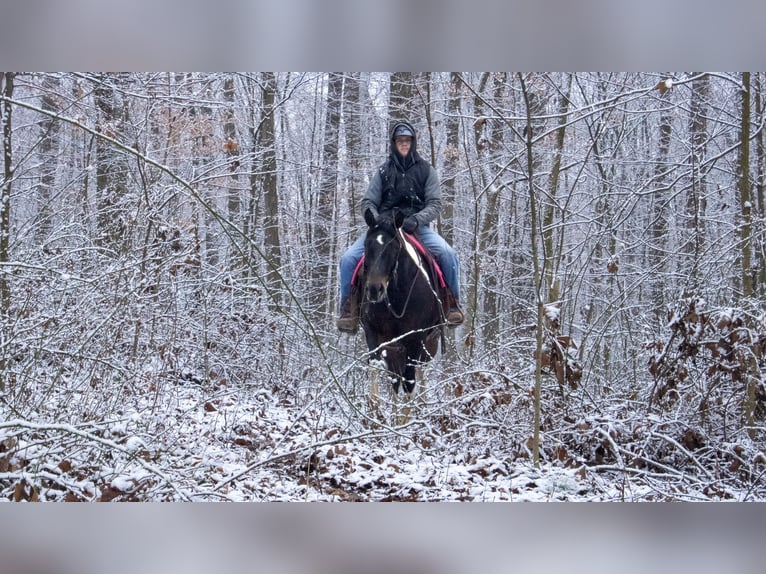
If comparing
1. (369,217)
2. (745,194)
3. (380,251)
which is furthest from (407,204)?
(745,194)

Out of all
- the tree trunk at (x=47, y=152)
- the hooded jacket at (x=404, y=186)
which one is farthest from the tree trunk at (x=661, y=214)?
the tree trunk at (x=47, y=152)

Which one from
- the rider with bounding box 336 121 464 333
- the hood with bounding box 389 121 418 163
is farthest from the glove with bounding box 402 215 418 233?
the hood with bounding box 389 121 418 163

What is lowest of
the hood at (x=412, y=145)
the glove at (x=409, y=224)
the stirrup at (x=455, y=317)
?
the stirrup at (x=455, y=317)

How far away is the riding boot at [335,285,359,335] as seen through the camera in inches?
191

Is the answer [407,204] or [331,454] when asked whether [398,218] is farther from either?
[331,454]

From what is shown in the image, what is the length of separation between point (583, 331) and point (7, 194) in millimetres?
4086

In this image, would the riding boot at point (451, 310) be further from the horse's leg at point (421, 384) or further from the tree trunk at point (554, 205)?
the tree trunk at point (554, 205)

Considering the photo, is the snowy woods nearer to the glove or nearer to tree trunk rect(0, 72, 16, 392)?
tree trunk rect(0, 72, 16, 392)

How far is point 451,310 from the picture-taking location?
4.93 metres

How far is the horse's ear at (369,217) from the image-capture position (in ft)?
15.9

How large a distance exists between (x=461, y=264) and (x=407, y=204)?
0.56m

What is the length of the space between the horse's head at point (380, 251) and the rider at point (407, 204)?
1.9 inches

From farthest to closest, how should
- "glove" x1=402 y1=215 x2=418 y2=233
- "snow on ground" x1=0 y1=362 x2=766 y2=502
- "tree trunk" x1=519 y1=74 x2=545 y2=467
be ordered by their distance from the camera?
"glove" x1=402 y1=215 x2=418 y2=233 < "tree trunk" x1=519 y1=74 x2=545 y2=467 < "snow on ground" x1=0 y1=362 x2=766 y2=502
